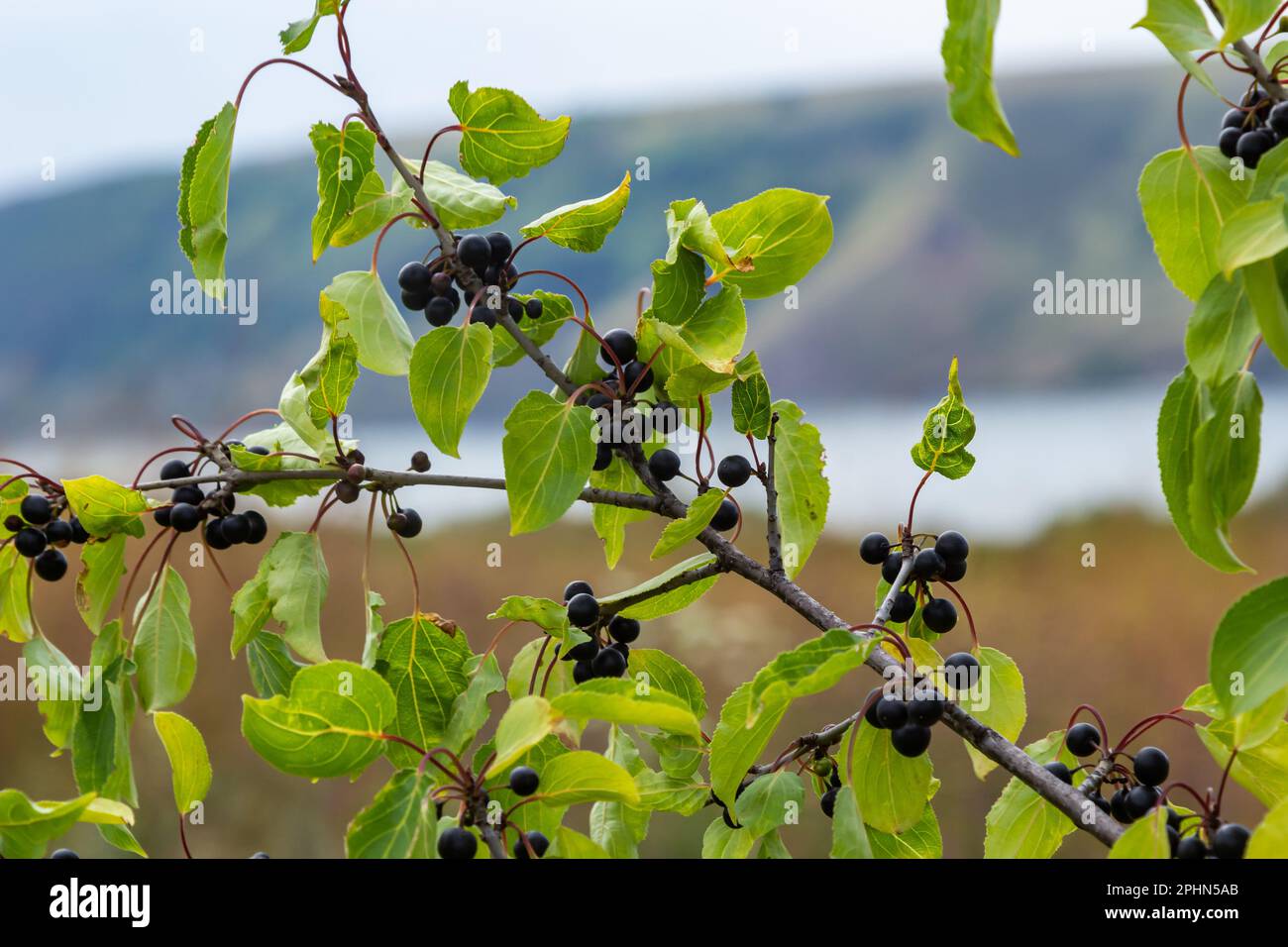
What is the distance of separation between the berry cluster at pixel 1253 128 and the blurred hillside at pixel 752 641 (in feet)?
7.46

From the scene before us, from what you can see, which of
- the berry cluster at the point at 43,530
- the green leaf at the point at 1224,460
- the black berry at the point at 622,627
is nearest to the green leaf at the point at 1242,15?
the green leaf at the point at 1224,460

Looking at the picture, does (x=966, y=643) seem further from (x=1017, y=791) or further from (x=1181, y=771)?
(x=1017, y=791)

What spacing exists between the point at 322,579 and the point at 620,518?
23 centimetres

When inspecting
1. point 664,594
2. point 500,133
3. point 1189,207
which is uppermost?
point 500,133

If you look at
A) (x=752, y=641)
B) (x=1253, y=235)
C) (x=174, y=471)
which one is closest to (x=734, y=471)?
(x=1253, y=235)

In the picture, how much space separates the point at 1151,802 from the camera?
0.62m

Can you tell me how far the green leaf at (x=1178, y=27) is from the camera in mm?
506

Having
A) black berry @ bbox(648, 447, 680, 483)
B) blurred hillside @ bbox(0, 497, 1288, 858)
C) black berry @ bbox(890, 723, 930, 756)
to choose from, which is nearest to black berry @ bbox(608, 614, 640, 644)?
black berry @ bbox(648, 447, 680, 483)

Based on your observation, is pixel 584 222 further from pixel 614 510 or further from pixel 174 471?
pixel 174 471

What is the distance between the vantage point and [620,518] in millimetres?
850

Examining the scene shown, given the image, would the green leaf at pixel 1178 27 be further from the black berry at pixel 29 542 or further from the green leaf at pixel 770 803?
the black berry at pixel 29 542

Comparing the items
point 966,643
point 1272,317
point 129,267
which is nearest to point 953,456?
point 1272,317

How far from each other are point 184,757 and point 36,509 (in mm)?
219

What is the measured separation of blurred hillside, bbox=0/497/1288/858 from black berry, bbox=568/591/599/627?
7.05 ft
